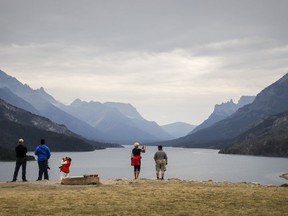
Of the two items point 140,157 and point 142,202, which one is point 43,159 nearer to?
point 140,157

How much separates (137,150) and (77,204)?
1491 cm

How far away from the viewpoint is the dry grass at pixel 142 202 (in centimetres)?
1861

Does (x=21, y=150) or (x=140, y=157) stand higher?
(x=21, y=150)

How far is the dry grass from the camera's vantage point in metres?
18.6

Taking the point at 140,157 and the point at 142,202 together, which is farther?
the point at 140,157

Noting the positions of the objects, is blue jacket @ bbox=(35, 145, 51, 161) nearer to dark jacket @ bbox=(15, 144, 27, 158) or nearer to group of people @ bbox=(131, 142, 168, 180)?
dark jacket @ bbox=(15, 144, 27, 158)

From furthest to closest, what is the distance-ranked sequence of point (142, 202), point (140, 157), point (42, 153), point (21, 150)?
point (140, 157) < point (42, 153) < point (21, 150) < point (142, 202)

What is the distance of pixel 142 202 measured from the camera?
21.0 m

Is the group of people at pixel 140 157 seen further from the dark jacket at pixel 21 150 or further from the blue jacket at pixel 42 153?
the dark jacket at pixel 21 150

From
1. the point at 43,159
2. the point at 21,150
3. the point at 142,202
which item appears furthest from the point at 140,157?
the point at 142,202

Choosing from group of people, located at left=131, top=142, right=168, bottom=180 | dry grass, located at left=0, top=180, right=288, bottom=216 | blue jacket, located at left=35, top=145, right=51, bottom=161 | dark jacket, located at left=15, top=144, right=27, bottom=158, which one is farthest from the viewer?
group of people, located at left=131, top=142, right=168, bottom=180

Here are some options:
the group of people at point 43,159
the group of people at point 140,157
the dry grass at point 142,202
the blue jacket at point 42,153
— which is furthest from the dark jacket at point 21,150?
the group of people at point 140,157

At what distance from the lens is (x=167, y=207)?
64.7 ft

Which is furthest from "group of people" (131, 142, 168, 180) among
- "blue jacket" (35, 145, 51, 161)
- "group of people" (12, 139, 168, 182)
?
"blue jacket" (35, 145, 51, 161)
